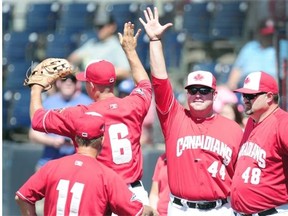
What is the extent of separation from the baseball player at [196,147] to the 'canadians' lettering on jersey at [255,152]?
0.25 m

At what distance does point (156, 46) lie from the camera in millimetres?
7734

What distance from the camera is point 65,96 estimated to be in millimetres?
10664

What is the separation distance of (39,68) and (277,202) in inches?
79.9

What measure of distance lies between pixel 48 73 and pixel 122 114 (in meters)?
0.76

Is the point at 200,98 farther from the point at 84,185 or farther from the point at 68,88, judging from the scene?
the point at 68,88

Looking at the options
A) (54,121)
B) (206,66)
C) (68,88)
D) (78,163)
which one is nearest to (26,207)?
(78,163)

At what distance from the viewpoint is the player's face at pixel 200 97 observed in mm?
7715

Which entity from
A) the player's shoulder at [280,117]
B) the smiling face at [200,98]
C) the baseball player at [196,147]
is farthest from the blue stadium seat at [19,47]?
the player's shoulder at [280,117]

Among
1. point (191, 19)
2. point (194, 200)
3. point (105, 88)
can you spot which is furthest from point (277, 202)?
point (191, 19)

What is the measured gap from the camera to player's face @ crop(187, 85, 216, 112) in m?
7.71

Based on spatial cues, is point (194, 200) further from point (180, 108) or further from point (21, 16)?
point (21, 16)

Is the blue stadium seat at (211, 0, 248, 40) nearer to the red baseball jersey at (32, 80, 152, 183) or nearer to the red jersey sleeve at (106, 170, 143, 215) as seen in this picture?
the red baseball jersey at (32, 80, 152, 183)

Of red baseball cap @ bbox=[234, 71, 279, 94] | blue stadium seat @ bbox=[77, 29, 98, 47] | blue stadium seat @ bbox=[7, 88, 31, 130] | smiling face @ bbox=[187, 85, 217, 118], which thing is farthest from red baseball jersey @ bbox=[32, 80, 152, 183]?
blue stadium seat @ bbox=[77, 29, 98, 47]

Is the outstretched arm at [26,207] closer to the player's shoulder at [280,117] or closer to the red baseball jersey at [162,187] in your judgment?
the player's shoulder at [280,117]
